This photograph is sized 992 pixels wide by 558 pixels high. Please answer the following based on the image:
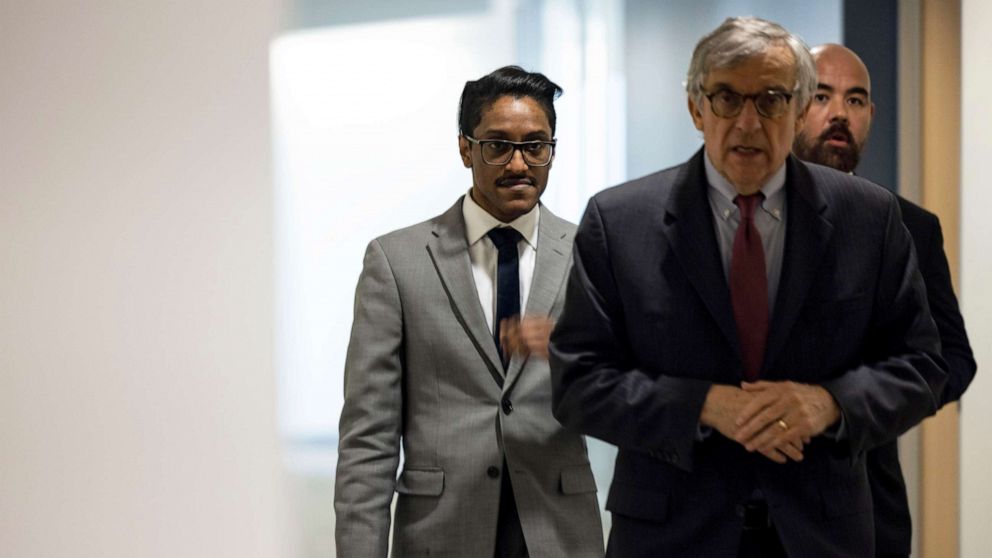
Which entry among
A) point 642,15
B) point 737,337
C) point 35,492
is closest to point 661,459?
point 737,337

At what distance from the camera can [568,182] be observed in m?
4.61

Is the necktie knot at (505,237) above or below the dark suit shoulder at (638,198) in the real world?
below

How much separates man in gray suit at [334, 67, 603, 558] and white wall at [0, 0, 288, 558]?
6.79 feet

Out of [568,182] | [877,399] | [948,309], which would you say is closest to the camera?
[877,399]

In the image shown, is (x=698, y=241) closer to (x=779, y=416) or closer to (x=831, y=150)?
(x=779, y=416)

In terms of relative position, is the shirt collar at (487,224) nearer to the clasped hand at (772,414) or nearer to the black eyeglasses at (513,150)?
the black eyeglasses at (513,150)

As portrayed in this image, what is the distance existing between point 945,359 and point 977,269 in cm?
148

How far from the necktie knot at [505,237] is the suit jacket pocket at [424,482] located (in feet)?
1.66

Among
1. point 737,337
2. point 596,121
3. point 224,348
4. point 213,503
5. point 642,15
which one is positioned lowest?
point 213,503

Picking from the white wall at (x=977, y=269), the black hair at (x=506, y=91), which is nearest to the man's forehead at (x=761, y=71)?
the black hair at (x=506, y=91)

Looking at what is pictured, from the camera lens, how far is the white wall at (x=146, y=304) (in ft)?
15.4

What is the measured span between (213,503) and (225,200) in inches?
44.0

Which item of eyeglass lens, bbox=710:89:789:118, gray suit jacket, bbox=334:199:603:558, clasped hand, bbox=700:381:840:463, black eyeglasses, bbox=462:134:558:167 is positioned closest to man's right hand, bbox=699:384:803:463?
clasped hand, bbox=700:381:840:463

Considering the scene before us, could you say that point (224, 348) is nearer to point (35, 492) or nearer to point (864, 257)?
point (35, 492)
